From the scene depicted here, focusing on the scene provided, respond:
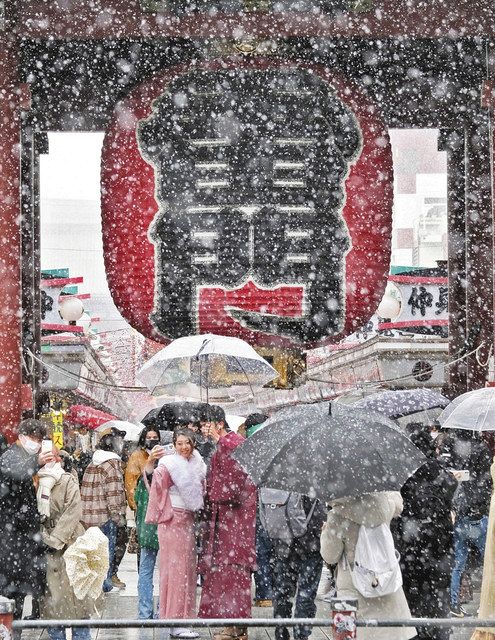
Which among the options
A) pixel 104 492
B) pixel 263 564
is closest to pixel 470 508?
pixel 263 564

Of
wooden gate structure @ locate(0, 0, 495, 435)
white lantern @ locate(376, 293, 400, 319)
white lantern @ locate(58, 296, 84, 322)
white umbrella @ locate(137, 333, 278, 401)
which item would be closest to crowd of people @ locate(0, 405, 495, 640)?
white umbrella @ locate(137, 333, 278, 401)

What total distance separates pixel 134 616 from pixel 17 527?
2.69 meters

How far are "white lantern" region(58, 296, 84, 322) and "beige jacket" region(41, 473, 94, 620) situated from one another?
1150 cm

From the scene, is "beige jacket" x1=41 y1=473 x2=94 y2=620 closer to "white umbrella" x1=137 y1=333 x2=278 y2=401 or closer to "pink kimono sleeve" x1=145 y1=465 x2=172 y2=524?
"pink kimono sleeve" x1=145 y1=465 x2=172 y2=524

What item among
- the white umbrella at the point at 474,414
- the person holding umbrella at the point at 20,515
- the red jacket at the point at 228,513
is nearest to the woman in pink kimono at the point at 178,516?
the red jacket at the point at 228,513

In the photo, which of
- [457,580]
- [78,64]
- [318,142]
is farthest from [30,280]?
[457,580]

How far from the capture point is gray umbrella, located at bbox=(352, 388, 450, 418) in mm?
8875

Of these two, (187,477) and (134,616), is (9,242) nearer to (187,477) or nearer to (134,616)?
(134,616)

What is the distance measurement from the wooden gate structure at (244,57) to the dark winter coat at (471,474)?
3021 mm

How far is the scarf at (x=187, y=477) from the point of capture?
839 cm

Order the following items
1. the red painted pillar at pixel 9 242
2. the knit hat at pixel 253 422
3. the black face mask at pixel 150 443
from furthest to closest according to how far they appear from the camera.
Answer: the red painted pillar at pixel 9 242
the black face mask at pixel 150 443
the knit hat at pixel 253 422

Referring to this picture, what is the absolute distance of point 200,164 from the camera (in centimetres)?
1124

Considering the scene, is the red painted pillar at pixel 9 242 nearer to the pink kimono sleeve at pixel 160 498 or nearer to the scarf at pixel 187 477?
the pink kimono sleeve at pixel 160 498

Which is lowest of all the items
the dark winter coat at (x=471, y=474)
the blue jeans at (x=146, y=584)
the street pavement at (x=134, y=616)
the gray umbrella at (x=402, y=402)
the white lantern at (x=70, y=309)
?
the street pavement at (x=134, y=616)
